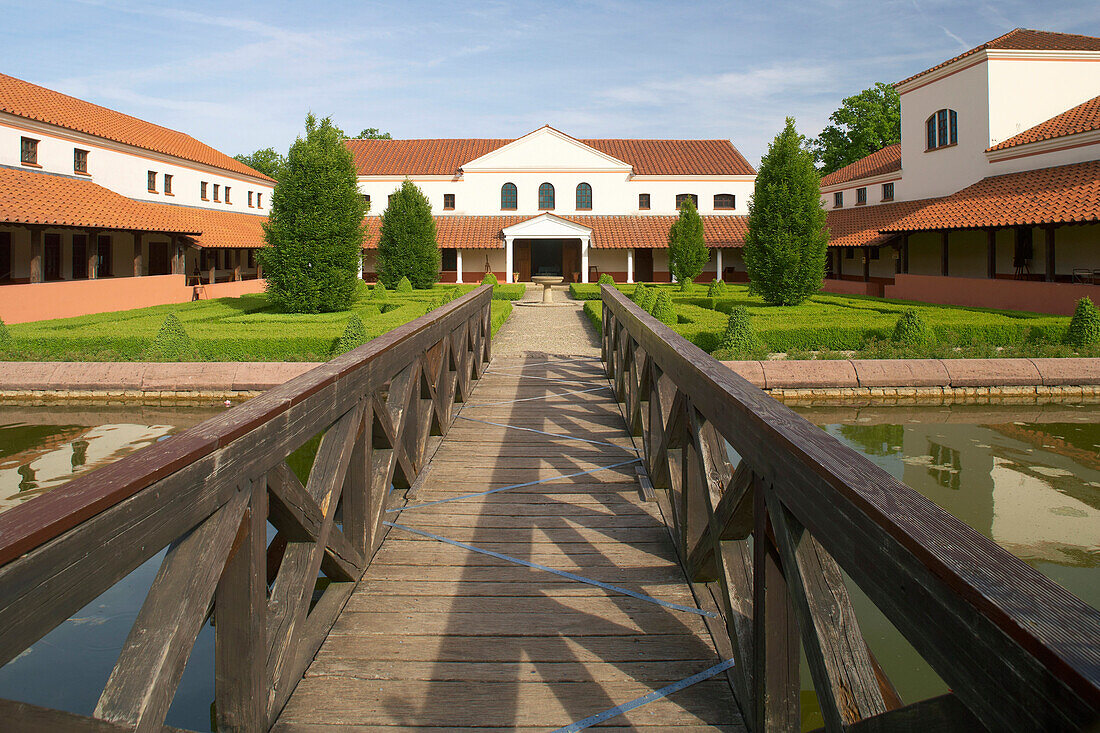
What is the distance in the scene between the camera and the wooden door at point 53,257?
2394cm

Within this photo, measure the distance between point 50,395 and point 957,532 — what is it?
537 inches

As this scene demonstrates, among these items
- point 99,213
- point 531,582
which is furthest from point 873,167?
point 531,582

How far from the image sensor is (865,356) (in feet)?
46.3

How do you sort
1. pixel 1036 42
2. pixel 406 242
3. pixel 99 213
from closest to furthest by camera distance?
pixel 99 213, pixel 1036 42, pixel 406 242

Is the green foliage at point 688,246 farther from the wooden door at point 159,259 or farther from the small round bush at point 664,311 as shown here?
the wooden door at point 159,259

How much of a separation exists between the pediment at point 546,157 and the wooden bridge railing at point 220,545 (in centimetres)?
3663

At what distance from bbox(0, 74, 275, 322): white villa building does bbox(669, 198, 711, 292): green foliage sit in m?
18.3

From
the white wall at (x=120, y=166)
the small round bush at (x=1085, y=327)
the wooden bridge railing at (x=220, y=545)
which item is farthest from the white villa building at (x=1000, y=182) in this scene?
the white wall at (x=120, y=166)

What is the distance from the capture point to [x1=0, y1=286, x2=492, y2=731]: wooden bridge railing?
1.42m

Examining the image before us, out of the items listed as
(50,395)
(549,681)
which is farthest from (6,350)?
(549,681)

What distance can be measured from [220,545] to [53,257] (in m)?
26.7

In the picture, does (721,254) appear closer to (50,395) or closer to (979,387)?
(979,387)

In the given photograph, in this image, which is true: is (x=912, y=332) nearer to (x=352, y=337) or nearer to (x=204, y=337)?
(x=352, y=337)

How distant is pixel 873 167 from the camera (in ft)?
123
